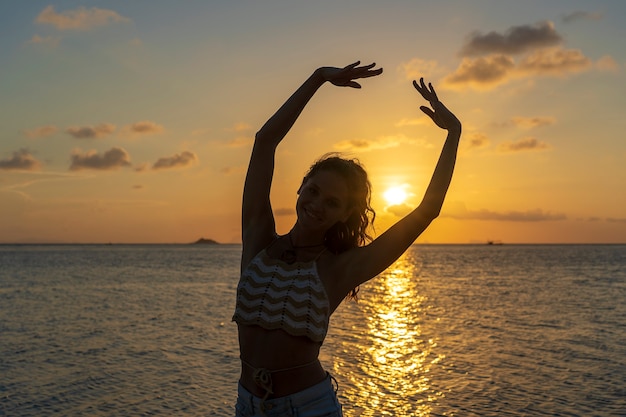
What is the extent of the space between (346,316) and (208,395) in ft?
60.2

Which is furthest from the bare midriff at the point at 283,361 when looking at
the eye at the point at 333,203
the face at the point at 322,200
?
the eye at the point at 333,203

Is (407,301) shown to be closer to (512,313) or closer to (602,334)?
(512,313)

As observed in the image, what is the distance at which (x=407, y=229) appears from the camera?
3.86 meters

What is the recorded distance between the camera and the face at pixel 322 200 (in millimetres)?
3963

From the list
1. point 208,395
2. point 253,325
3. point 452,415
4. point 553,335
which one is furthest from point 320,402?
point 553,335

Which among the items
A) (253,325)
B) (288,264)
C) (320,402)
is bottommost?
(320,402)

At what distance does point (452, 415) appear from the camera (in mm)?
14219

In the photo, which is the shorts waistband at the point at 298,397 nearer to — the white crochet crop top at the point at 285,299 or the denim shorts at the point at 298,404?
the denim shorts at the point at 298,404

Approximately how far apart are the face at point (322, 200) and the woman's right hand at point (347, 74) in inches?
22.8

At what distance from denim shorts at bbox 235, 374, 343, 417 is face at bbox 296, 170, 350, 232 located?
931 millimetres

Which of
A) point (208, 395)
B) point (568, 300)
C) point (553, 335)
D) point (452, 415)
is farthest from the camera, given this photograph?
point (568, 300)

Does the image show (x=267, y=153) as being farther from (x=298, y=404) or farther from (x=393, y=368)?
(x=393, y=368)

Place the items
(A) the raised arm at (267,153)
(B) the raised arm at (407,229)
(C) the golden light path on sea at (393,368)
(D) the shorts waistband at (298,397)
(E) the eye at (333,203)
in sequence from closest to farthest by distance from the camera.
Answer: (D) the shorts waistband at (298,397) → (B) the raised arm at (407,229) → (E) the eye at (333,203) → (A) the raised arm at (267,153) → (C) the golden light path on sea at (393,368)

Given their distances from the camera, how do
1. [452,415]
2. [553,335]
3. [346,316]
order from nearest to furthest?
[452,415], [553,335], [346,316]
